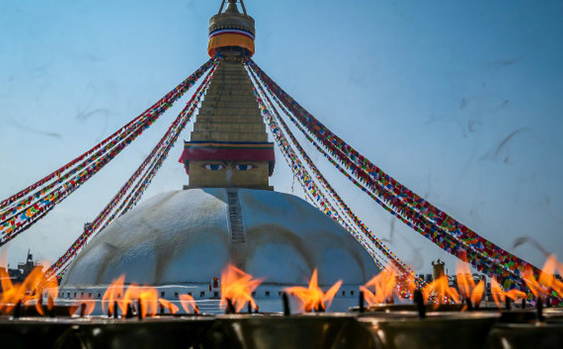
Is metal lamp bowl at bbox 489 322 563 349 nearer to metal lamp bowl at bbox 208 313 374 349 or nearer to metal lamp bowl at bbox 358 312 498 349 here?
metal lamp bowl at bbox 358 312 498 349

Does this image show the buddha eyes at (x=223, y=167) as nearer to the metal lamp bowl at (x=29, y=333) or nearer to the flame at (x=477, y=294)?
the flame at (x=477, y=294)

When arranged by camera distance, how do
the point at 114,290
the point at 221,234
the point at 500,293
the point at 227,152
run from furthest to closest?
the point at 227,152 → the point at 221,234 → the point at 114,290 → the point at 500,293

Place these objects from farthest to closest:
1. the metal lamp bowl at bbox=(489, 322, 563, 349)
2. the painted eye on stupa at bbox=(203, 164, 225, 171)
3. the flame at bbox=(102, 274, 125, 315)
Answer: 1. the painted eye on stupa at bbox=(203, 164, 225, 171)
2. the flame at bbox=(102, 274, 125, 315)
3. the metal lamp bowl at bbox=(489, 322, 563, 349)

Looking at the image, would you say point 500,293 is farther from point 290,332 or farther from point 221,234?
point 290,332

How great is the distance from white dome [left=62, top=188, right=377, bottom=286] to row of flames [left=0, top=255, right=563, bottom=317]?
42cm

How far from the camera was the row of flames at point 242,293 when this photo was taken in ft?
12.5

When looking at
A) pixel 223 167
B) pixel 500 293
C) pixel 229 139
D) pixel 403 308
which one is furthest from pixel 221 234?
pixel 403 308

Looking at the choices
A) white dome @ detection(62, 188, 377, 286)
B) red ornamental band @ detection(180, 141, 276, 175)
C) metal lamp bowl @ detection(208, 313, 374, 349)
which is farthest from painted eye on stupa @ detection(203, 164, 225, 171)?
metal lamp bowl @ detection(208, 313, 374, 349)

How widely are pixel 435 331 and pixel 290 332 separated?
83 cm

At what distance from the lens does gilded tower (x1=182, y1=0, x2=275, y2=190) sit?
53.1ft

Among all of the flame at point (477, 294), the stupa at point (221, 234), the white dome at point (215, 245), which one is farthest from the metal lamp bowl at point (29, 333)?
the white dome at point (215, 245)

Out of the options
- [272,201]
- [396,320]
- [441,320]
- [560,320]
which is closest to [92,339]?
[396,320]

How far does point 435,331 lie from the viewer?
2545mm

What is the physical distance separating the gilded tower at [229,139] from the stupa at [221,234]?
32 millimetres
